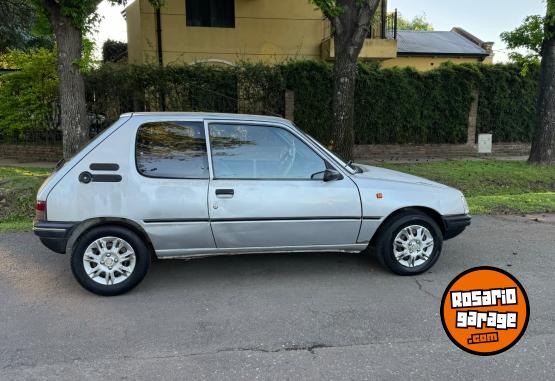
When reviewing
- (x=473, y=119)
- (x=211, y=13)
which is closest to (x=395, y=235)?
(x=473, y=119)

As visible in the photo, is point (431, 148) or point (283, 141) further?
point (431, 148)

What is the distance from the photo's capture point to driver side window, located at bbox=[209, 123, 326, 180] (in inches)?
176

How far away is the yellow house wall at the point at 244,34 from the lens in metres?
16.8

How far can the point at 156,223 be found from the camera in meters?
4.27

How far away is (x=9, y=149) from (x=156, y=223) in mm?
11985

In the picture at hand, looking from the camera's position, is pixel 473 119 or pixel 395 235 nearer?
pixel 395 235

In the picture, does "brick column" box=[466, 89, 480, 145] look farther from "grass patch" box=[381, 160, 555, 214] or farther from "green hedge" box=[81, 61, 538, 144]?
"grass patch" box=[381, 160, 555, 214]

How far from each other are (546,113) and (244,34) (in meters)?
10.6

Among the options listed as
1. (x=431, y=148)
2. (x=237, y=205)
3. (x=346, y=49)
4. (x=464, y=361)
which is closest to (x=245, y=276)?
(x=237, y=205)

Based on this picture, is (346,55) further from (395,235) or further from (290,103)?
(395,235)

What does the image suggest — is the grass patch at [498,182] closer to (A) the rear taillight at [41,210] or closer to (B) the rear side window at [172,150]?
(B) the rear side window at [172,150]

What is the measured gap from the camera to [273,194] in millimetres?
4418

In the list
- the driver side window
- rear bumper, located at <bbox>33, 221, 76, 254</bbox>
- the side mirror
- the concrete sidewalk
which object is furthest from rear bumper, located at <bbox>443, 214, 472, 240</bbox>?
the concrete sidewalk

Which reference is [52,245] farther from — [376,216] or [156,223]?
[376,216]
